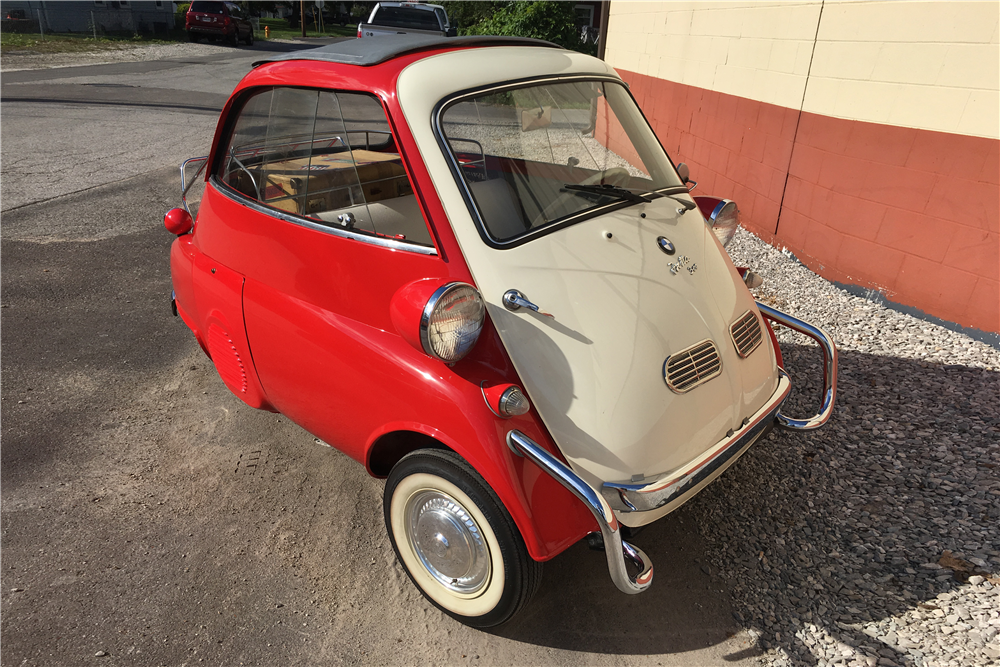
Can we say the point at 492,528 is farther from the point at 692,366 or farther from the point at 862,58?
the point at 862,58

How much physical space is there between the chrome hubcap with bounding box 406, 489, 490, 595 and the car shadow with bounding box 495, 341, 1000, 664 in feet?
0.95

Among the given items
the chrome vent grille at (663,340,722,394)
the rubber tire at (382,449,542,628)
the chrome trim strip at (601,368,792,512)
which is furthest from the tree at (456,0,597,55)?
the rubber tire at (382,449,542,628)

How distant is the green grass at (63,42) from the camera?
2078 centimetres

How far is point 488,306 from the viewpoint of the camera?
6.99 ft

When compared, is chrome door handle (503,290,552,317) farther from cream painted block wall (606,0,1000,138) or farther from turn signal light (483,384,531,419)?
cream painted block wall (606,0,1000,138)

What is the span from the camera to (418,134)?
2264 millimetres

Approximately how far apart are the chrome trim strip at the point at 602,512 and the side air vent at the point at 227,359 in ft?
5.40

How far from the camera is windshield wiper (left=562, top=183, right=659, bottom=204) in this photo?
2591 millimetres

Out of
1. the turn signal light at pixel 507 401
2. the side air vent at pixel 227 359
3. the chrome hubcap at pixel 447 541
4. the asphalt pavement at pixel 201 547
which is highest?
the turn signal light at pixel 507 401

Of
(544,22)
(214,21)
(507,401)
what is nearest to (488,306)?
(507,401)

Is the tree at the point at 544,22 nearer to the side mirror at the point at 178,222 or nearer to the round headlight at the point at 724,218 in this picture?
the side mirror at the point at 178,222

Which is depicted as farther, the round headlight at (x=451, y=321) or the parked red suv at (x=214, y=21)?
the parked red suv at (x=214, y=21)

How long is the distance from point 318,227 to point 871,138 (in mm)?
3914

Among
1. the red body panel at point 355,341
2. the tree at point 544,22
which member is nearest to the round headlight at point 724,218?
the red body panel at point 355,341
